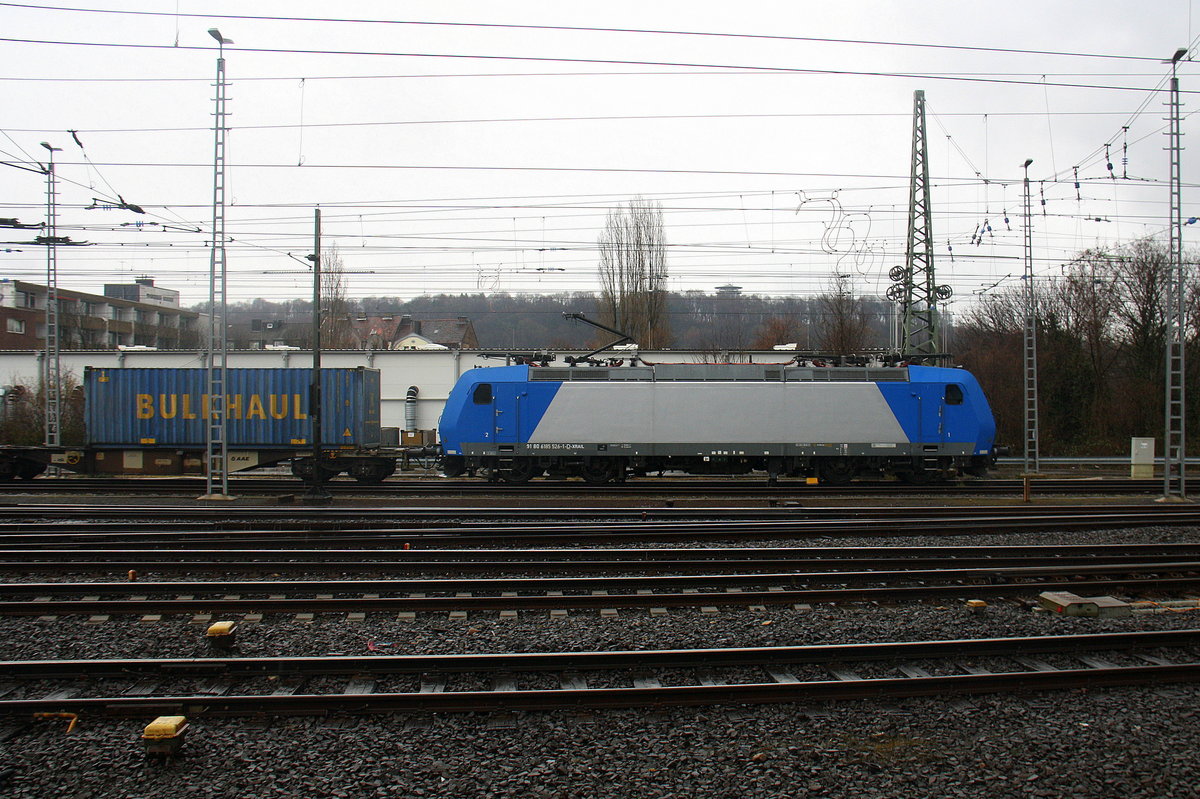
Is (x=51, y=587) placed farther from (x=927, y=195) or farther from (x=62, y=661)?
(x=927, y=195)

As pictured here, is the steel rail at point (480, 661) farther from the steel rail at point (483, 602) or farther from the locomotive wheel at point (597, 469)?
the locomotive wheel at point (597, 469)

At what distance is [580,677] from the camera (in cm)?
595

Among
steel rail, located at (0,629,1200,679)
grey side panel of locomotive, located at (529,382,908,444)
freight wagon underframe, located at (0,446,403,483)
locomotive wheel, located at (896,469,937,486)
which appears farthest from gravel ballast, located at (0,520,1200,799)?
freight wagon underframe, located at (0,446,403,483)

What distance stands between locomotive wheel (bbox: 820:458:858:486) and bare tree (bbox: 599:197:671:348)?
18.2 m

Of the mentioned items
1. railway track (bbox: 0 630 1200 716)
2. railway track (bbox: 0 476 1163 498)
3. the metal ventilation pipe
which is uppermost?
the metal ventilation pipe

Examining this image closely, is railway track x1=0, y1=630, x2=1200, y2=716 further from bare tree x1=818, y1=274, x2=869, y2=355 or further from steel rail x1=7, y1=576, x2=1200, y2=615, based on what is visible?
bare tree x1=818, y1=274, x2=869, y2=355

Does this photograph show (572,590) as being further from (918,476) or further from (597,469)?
(918,476)

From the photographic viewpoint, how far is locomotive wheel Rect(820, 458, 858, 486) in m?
18.8

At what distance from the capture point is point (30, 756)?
4.71m

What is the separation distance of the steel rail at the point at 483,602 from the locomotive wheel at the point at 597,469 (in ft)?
33.8

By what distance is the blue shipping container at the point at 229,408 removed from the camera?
67.4 feet

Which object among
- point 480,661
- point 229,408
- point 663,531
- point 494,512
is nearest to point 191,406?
point 229,408

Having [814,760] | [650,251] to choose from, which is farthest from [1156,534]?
[650,251]

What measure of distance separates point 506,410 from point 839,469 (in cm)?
874
